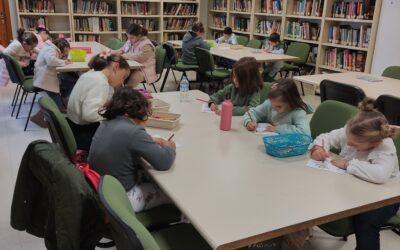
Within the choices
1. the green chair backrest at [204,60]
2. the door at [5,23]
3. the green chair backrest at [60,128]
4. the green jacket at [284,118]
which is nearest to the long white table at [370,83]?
the green jacket at [284,118]

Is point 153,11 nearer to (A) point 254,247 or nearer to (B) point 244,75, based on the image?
(B) point 244,75

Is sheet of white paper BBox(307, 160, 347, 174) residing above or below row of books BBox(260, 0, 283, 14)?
below

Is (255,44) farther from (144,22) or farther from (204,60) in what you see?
(144,22)

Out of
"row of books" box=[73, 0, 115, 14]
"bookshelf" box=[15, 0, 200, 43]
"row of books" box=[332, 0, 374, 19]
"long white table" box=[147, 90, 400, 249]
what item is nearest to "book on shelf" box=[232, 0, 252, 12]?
"bookshelf" box=[15, 0, 200, 43]

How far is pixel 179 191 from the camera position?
4.94 feet

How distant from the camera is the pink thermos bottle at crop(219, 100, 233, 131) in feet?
7.32

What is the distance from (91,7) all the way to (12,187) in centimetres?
542

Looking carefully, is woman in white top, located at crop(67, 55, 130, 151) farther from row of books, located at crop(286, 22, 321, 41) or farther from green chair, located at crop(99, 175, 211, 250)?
row of books, located at crop(286, 22, 321, 41)

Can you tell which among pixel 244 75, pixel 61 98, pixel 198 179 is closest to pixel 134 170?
pixel 198 179

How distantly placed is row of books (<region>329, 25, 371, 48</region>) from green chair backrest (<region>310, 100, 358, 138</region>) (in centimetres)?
381

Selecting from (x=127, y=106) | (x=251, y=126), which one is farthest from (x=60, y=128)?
(x=251, y=126)

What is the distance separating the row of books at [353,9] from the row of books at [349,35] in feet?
0.63

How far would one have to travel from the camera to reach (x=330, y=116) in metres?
2.27

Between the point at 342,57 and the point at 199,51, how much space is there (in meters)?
2.35
